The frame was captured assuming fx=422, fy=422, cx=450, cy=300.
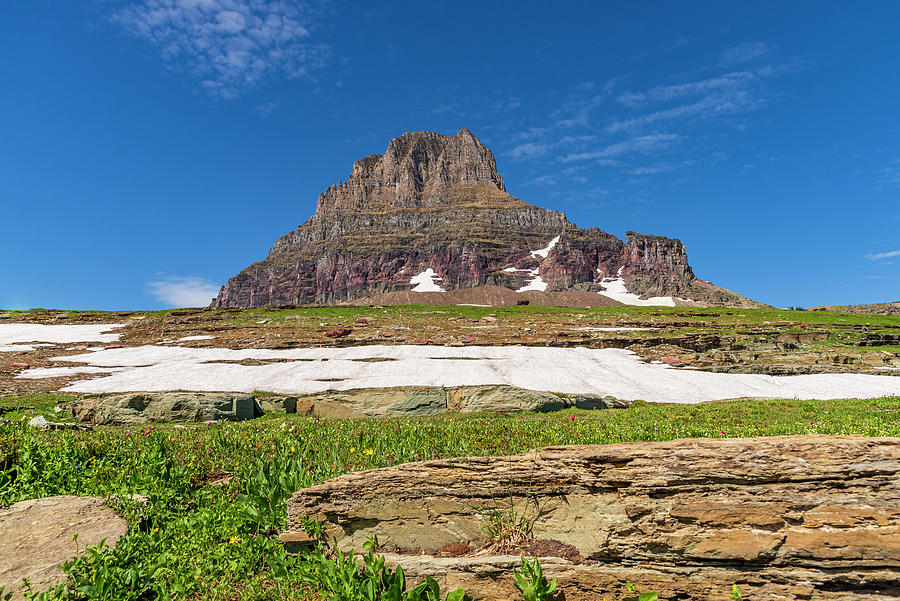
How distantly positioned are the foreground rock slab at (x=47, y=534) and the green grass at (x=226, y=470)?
12.8 inches

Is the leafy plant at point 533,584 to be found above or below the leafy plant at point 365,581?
above

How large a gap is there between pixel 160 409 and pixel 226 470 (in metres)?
10.6

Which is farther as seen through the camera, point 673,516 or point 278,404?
point 278,404

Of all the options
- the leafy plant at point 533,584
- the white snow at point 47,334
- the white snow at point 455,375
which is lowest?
the white snow at point 455,375

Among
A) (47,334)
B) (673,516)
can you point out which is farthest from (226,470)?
(47,334)

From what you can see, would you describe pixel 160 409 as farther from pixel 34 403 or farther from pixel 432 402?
pixel 432 402

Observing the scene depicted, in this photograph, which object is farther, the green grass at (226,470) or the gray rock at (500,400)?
the gray rock at (500,400)

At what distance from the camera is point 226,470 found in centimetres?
923

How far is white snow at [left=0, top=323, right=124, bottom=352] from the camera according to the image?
178 ft

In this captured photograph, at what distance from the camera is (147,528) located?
7.07 metres

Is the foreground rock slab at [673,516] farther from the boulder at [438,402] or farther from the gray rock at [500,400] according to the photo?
the gray rock at [500,400]

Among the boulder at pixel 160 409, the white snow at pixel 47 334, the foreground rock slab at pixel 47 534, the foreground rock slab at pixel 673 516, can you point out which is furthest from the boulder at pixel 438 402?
the white snow at pixel 47 334

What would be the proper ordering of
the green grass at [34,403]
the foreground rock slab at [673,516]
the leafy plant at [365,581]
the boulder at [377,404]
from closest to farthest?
the foreground rock slab at [673,516]
the leafy plant at [365,581]
the green grass at [34,403]
the boulder at [377,404]

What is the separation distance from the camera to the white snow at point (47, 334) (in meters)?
54.3
